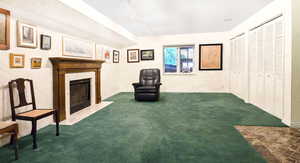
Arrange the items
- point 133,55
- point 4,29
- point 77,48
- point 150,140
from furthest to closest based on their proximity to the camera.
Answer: point 133,55 → point 77,48 → point 150,140 → point 4,29

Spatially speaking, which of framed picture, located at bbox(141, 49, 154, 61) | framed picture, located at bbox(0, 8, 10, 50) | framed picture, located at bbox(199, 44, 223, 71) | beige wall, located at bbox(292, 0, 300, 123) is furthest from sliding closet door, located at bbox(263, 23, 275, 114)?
framed picture, located at bbox(0, 8, 10, 50)

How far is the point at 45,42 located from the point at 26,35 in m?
0.40

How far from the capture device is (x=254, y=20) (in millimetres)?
4227

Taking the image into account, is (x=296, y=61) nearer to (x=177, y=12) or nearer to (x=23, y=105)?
(x=177, y=12)

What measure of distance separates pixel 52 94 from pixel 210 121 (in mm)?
3066

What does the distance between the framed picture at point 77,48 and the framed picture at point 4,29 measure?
4.16ft

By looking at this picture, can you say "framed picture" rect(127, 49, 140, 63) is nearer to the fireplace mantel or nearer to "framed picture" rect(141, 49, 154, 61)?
"framed picture" rect(141, 49, 154, 61)

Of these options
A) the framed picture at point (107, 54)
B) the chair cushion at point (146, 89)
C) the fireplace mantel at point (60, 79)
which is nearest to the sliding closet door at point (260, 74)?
the chair cushion at point (146, 89)

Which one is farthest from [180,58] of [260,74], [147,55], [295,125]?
[295,125]

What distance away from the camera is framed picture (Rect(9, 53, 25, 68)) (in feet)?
7.65

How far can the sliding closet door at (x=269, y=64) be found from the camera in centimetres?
350

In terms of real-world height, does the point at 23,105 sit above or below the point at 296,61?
below

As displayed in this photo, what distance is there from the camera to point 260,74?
4.04m

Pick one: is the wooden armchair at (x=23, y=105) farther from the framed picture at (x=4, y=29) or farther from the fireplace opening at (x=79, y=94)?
the fireplace opening at (x=79, y=94)
